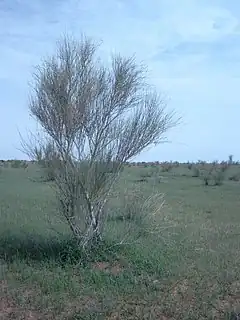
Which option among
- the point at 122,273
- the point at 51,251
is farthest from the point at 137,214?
the point at 122,273

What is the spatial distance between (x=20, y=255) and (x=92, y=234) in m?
1.98

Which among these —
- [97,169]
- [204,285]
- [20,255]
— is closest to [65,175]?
[97,169]

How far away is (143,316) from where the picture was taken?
414 inches

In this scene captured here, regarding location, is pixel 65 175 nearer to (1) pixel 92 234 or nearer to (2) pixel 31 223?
(1) pixel 92 234

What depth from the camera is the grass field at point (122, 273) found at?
36.1 feet

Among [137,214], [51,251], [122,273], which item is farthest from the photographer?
[137,214]

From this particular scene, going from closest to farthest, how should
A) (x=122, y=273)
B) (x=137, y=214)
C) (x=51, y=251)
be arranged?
1. (x=122, y=273)
2. (x=51, y=251)
3. (x=137, y=214)

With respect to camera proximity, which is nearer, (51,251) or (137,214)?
(51,251)

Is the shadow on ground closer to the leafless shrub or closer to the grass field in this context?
the grass field

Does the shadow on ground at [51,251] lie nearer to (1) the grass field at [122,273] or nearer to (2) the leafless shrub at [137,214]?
(1) the grass field at [122,273]

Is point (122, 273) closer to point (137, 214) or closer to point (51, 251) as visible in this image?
point (51, 251)

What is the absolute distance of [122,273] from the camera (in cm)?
1345

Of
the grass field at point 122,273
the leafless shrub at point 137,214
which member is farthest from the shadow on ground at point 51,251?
the leafless shrub at point 137,214

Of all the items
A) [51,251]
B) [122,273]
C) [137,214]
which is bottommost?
[122,273]
